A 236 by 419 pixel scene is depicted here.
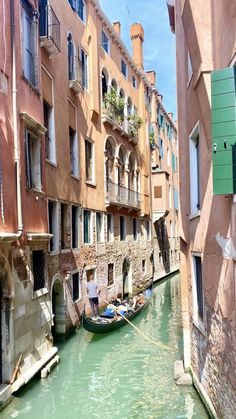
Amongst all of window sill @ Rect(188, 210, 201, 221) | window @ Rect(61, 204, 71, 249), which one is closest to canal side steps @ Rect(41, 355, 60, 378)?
window @ Rect(61, 204, 71, 249)

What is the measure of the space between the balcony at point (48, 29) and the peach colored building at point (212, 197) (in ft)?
13.7

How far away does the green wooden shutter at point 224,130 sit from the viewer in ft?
13.7

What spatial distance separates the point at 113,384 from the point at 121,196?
1130cm

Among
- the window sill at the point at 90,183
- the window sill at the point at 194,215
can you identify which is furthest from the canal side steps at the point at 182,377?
the window sill at the point at 90,183

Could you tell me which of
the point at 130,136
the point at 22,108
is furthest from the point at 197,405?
the point at 130,136

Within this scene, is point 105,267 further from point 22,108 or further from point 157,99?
point 157,99

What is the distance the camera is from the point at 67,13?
523 inches

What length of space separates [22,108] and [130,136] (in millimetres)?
12406

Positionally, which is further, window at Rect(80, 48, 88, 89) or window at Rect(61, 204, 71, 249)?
window at Rect(80, 48, 88, 89)

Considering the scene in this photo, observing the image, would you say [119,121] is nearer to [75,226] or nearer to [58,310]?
[75,226]

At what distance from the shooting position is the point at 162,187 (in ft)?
84.9

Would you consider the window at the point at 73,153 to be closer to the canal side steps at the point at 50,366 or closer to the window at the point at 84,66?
the window at the point at 84,66

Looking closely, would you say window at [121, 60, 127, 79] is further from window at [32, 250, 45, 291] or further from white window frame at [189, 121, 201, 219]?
white window frame at [189, 121, 201, 219]

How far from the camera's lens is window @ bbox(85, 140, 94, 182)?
15226mm
